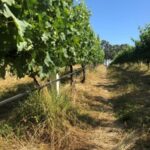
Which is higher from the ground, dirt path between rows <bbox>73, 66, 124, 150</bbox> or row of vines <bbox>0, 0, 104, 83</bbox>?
row of vines <bbox>0, 0, 104, 83</bbox>

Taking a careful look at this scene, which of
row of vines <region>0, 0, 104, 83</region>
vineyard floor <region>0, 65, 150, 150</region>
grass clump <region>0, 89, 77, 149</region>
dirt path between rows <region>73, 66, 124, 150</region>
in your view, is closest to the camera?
row of vines <region>0, 0, 104, 83</region>

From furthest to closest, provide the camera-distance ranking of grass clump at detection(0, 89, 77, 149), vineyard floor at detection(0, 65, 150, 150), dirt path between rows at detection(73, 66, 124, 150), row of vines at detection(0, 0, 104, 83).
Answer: dirt path between rows at detection(73, 66, 124, 150)
vineyard floor at detection(0, 65, 150, 150)
grass clump at detection(0, 89, 77, 149)
row of vines at detection(0, 0, 104, 83)

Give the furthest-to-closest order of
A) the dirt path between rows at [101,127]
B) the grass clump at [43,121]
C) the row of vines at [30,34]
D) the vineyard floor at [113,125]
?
the dirt path between rows at [101,127] → the vineyard floor at [113,125] → the grass clump at [43,121] → the row of vines at [30,34]

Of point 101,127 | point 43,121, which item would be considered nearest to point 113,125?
point 101,127

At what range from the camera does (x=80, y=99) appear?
13352 millimetres

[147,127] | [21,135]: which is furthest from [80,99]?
[21,135]

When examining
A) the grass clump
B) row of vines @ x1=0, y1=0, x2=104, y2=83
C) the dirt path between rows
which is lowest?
the dirt path between rows

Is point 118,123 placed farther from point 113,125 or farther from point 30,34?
point 30,34

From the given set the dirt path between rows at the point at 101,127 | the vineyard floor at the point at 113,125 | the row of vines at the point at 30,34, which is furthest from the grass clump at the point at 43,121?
the row of vines at the point at 30,34

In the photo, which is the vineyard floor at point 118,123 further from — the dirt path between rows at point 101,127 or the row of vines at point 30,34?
the row of vines at point 30,34

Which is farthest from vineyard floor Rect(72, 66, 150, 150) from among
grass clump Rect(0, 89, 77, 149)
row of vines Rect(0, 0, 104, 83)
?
row of vines Rect(0, 0, 104, 83)

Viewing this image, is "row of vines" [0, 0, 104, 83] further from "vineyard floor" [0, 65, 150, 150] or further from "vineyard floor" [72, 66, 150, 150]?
"vineyard floor" [72, 66, 150, 150]

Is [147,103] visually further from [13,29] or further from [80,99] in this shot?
[13,29]

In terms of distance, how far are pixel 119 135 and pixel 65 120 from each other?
48.0 inches
